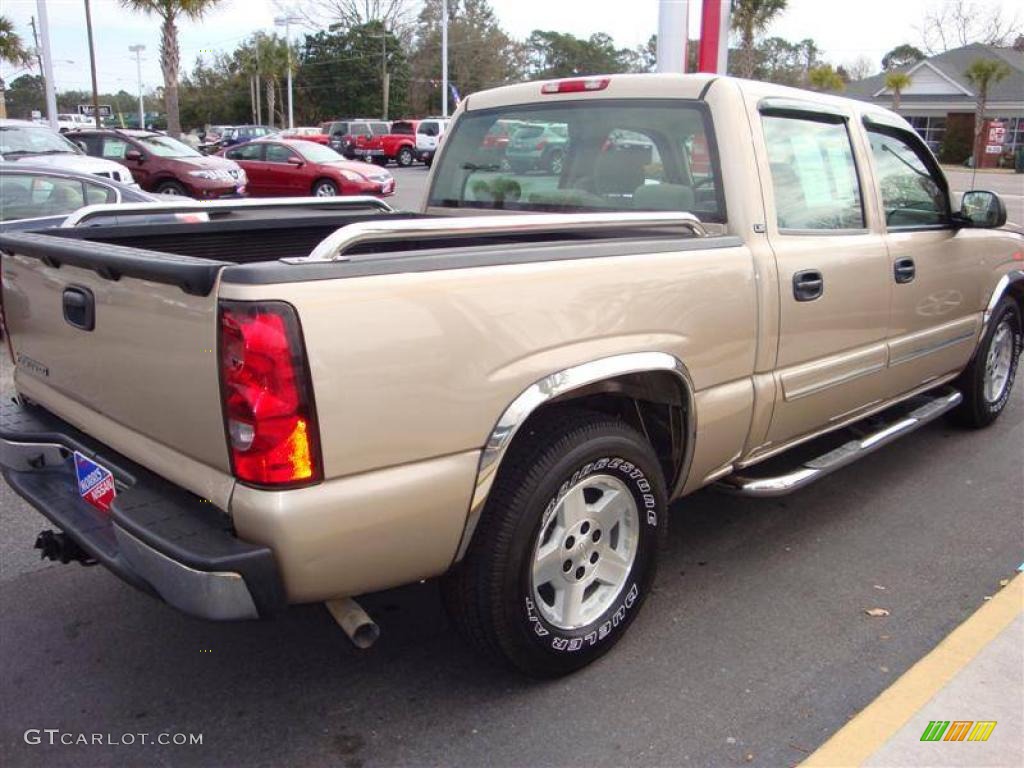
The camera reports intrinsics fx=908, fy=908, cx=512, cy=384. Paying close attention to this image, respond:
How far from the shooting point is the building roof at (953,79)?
47.6 m

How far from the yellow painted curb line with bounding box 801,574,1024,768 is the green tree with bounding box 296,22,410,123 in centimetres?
6378

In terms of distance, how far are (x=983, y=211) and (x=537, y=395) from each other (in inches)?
134

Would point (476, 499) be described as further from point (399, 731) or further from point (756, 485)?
point (756, 485)

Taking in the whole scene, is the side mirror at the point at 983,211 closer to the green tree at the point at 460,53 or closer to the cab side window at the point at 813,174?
the cab side window at the point at 813,174

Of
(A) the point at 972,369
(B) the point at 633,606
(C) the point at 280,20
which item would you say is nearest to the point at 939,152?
(C) the point at 280,20

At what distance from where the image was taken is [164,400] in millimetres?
2510

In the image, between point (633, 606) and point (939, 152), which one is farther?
point (939, 152)

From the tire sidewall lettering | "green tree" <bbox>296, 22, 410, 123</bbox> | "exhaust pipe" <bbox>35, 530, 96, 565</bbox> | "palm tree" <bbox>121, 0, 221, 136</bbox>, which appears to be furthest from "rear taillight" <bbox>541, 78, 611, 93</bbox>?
"green tree" <bbox>296, 22, 410, 123</bbox>

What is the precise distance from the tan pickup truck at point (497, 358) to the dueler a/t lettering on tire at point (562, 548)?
0.04 feet

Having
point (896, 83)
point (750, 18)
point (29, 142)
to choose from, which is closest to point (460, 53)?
A: point (896, 83)

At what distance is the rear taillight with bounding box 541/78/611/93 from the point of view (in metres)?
4.04

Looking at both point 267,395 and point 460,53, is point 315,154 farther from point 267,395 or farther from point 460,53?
point 460,53

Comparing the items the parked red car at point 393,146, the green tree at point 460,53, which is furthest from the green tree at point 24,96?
the parked red car at point 393,146

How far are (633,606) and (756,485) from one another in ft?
2.67
